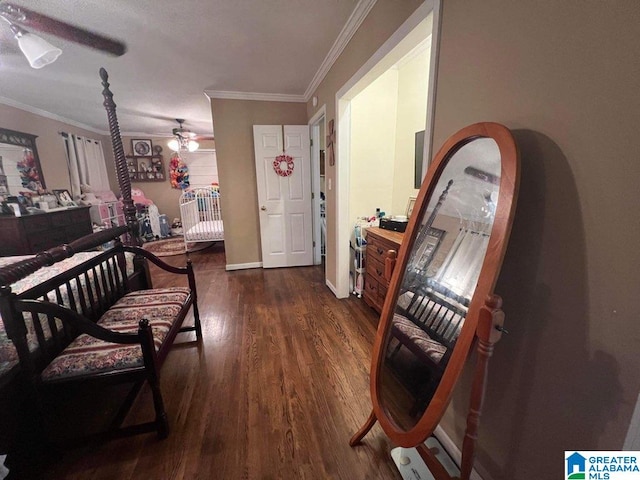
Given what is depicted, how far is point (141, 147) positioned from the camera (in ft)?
18.9

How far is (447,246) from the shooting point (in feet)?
3.36

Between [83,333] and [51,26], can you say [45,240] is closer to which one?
[51,26]

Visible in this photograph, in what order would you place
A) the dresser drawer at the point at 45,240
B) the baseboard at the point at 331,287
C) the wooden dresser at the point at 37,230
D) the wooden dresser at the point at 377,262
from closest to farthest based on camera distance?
1. the wooden dresser at the point at 377,262
2. the baseboard at the point at 331,287
3. the wooden dresser at the point at 37,230
4. the dresser drawer at the point at 45,240

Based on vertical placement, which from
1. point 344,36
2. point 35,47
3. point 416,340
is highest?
point 344,36

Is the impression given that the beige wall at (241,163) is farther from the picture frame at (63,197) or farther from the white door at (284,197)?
the picture frame at (63,197)

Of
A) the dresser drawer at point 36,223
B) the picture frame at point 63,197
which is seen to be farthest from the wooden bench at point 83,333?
the picture frame at point 63,197

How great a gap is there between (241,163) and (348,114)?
1.81 m

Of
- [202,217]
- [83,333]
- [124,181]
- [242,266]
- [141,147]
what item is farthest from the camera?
[141,147]

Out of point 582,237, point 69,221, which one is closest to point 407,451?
point 582,237

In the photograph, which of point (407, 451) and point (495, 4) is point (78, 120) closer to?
point (495, 4)

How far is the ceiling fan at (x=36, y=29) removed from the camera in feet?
4.57

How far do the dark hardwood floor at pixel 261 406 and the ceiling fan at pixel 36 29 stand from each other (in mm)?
2116

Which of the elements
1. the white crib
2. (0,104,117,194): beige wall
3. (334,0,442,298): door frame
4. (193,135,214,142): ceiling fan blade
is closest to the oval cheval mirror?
(334,0,442,298): door frame

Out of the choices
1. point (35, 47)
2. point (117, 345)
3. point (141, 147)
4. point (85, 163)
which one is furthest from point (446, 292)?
point (141, 147)
